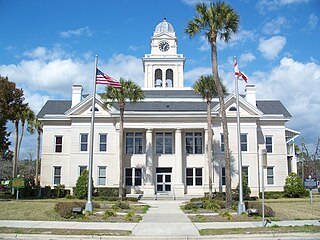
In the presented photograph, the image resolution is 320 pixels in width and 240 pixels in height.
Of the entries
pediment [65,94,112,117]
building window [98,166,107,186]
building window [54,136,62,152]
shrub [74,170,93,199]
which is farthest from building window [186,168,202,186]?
building window [54,136,62,152]

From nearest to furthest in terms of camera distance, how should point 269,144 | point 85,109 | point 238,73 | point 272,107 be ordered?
point 238,73
point 85,109
point 269,144
point 272,107

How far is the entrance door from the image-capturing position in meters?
39.3

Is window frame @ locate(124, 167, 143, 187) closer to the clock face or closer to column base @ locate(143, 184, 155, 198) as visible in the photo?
column base @ locate(143, 184, 155, 198)

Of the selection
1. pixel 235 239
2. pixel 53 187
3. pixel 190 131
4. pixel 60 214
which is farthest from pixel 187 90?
pixel 235 239

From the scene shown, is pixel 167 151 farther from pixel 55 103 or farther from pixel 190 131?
pixel 55 103

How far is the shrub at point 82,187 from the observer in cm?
3550

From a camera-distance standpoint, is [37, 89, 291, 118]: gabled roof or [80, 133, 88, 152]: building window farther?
[37, 89, 291, 118]: gabled roof

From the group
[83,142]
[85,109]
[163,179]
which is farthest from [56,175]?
[163,179]

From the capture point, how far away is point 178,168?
3841 centimetres

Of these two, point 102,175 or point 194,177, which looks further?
point 194,177

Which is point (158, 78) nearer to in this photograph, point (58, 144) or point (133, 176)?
point (133, 176)

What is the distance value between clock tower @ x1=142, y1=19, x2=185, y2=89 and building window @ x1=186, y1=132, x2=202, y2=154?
38.2 ft

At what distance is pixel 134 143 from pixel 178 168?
5529mm

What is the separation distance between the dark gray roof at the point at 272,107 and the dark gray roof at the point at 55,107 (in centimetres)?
2286
